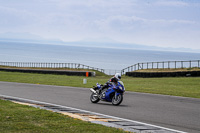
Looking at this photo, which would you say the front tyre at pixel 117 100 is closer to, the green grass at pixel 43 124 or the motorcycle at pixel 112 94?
the motorcycle at pixel 112 94

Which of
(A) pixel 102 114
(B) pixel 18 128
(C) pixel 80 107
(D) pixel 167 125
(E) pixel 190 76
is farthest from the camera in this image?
(E) pixel 190 76

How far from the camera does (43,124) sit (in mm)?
8391

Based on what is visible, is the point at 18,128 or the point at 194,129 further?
the point at 194,129

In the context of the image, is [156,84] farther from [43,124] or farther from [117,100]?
[43,124]

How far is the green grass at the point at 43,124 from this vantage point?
769cm

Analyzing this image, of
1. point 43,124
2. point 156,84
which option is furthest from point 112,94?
point 156,84

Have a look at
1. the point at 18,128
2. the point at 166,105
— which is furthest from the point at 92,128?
the point at 166,105

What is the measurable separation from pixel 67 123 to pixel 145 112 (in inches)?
159

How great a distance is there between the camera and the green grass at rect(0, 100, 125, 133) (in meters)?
7.69

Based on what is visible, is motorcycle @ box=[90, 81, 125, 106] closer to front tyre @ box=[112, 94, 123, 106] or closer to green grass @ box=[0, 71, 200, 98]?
front tyre @ box=[112, 94, 123, 106]

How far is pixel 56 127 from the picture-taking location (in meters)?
8.05

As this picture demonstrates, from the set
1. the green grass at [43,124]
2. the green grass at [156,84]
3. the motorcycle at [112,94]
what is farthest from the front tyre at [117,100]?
the green grass at [156,84]

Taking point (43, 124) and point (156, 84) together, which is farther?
point (156, 84)

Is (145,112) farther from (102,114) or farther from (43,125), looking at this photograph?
(43,125)
